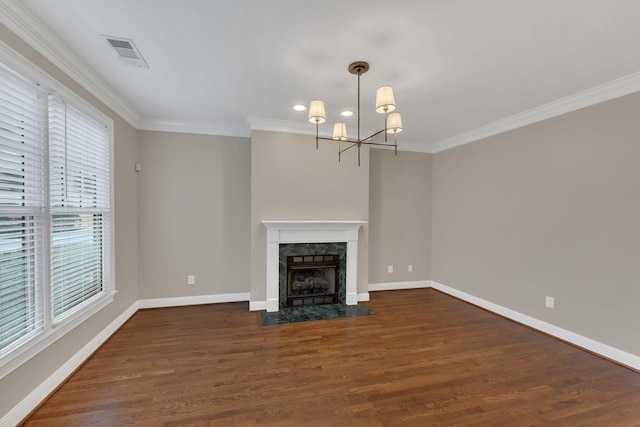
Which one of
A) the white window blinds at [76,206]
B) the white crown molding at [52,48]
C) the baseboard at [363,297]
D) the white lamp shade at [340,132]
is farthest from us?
the baseboard at [363,297]

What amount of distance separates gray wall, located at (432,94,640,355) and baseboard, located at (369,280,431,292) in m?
0.68

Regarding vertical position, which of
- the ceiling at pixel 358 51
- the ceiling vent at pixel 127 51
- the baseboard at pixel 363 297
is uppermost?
the ceiling vent at pixel 127 51

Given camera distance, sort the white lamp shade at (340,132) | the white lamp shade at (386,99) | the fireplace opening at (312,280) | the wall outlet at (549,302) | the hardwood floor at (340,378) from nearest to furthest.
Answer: the hardwood floor at (340,378) → the white lamp shade at (386,99) → the white lamp shade at (340,132) → the wall outlet at (549,302) → the fireplace opening at (312,280)

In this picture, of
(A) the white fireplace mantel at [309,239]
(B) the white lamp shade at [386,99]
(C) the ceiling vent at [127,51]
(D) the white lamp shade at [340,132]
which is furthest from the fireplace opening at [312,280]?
(C) the ceiling vent at [127,51]

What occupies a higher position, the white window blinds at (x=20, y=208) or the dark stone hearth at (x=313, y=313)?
the white window blinds at (x=20, y=208)

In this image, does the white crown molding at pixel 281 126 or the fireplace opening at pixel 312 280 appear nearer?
the white crown molding at pixel 281 126

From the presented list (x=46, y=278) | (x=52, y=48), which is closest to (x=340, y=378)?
(x=46, y=278)

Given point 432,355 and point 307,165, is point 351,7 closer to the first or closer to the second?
point 307,165

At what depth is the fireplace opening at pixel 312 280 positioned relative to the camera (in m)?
3.99

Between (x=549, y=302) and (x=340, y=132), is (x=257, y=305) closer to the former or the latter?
(x=340, y=132)

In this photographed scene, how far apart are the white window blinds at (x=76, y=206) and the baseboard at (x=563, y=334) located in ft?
16.0

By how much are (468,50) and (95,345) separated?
4.30 meters

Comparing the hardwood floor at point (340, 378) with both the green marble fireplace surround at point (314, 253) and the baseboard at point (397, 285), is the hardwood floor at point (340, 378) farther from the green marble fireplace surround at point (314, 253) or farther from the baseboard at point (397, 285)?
the baseboard at point (397, 285)

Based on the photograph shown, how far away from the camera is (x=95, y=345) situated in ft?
8.91
